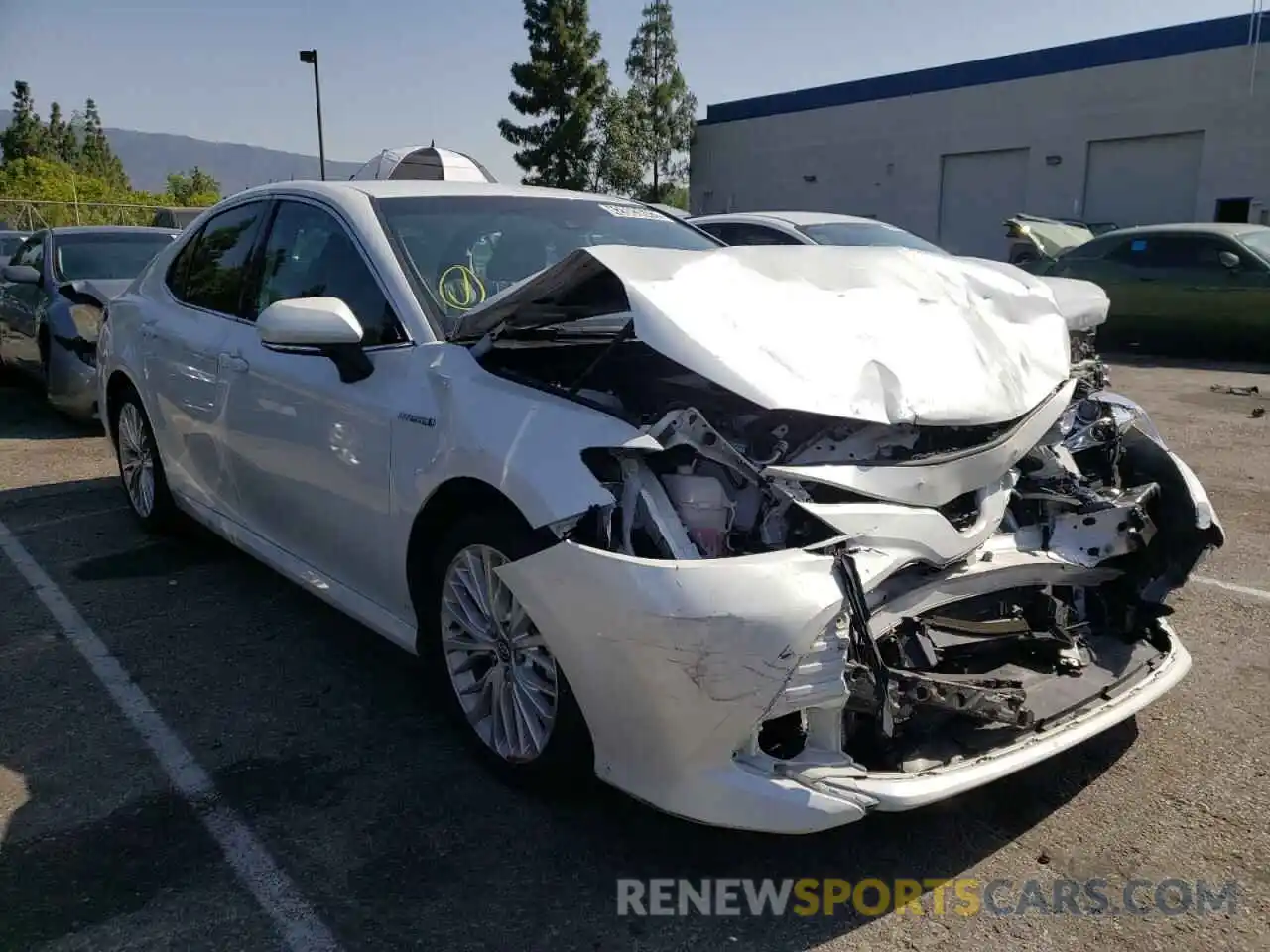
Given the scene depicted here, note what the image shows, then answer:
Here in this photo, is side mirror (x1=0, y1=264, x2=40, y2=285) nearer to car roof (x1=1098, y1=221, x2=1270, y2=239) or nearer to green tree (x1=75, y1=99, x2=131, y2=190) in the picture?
car roof (x1=1098, y1=221, x2=1270, y2=239)

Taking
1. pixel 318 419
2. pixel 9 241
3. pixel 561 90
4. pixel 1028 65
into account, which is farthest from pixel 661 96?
pixel 318 419

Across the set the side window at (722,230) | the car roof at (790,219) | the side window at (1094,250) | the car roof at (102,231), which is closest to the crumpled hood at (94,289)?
the car roof at (102,231)

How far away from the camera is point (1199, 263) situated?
11.5 metres

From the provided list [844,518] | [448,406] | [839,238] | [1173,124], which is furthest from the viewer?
[1173,124]

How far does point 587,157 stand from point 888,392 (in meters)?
41.6

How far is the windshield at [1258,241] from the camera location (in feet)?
36.7

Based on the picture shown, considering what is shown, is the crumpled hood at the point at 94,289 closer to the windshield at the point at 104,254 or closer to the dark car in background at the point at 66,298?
the dark car in background at the point at 66,298

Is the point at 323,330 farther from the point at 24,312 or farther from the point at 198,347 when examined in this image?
the point at 24,312

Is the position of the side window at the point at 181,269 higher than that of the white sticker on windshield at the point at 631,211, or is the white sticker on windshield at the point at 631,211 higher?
the white sticker on windshield at the point at 631,211

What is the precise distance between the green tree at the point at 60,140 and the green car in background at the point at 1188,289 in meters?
73.1

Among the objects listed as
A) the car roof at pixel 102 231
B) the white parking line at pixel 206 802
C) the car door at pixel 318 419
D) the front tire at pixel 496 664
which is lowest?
the white parking line at pixel 206 802

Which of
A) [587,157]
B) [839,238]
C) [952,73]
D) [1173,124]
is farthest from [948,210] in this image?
[839,238]

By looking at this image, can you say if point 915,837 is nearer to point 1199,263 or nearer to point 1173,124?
point 1199,263

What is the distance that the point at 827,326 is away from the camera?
112 inches
